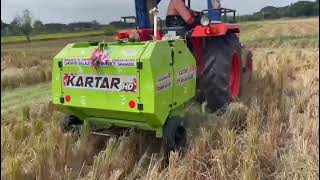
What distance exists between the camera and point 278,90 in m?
6.90

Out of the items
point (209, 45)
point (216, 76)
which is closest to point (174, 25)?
point (209, 45)

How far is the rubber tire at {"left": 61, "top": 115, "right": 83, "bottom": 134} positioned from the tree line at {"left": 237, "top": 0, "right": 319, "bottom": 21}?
7.98 ft

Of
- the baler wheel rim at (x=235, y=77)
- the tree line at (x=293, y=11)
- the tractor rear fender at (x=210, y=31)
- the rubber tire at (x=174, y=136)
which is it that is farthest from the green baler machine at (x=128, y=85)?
the baler wheel rim at (x=235, y=77)

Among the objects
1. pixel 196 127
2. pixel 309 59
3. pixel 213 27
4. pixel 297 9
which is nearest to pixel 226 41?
pixel 213 27

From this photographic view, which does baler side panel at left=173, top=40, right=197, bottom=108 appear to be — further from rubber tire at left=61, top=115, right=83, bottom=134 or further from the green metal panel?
rubber tire at left=61, top=115, right=83, bottom=134

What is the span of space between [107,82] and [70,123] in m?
0.99

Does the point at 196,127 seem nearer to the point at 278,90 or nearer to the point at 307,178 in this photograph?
the point at 307,178

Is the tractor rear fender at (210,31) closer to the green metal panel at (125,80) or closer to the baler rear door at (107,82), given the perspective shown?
the green metal panel at (125,80)

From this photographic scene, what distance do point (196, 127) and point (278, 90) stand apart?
2.44 m

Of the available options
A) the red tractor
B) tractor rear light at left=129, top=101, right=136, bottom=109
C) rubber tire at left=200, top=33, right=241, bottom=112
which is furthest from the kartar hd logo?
rubber tire at left=200, top=33, right=241, bottom=112

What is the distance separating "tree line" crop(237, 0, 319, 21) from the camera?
11.7 feet

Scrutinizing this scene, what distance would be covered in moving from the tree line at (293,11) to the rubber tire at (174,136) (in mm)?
1494

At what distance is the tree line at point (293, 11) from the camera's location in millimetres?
3558

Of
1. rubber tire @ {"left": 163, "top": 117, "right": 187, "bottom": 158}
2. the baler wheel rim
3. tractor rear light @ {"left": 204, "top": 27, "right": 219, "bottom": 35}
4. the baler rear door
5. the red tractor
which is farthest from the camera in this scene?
the baler wheel rim
